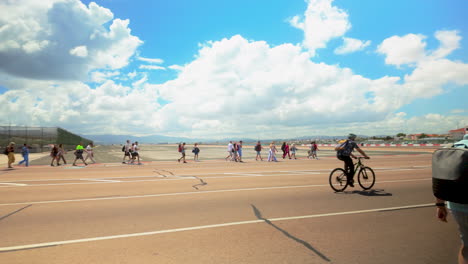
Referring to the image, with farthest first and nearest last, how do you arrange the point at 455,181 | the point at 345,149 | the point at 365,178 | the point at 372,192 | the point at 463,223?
1. the point at 365,178
2. the point at 345,149
3. the point at 372,192
4. the point at 463,223
5. the point at 455,181

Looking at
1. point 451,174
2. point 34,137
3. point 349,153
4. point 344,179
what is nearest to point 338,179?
point 344,179

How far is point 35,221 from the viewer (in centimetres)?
550

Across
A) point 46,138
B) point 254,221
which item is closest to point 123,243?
point 254,221

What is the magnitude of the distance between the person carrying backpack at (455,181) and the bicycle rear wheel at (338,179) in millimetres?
6018

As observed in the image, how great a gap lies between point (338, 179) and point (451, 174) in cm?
636

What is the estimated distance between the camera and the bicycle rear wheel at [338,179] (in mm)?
8664

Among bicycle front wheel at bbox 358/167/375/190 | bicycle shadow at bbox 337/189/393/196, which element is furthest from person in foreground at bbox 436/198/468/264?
bicycle front wheel at bbox 358/167/375/190

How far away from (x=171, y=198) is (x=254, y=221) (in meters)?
3.20

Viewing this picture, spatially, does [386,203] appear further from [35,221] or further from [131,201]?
[35,221]

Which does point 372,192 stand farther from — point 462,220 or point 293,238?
point 462,220

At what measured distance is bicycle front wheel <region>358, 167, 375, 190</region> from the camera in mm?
9016

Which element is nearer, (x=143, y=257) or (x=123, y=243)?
(x=143, y=257)

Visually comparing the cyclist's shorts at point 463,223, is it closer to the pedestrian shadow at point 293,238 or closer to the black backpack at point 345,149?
the pedestrian shadow at point 293,238

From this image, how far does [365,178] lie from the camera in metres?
9.02
